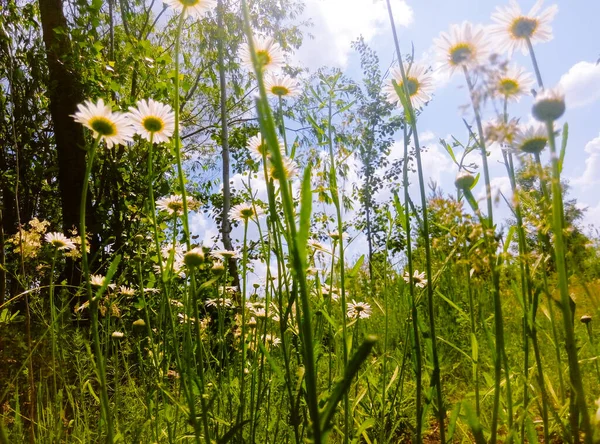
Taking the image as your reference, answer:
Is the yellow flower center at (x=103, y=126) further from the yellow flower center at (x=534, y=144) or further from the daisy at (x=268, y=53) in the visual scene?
the yellow flower center at (x=534, y=144)

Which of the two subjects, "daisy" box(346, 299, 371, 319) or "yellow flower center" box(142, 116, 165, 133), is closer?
"yellow flower center" box(142, 116, 165, 133)

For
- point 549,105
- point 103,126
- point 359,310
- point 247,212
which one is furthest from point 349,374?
point 359,310

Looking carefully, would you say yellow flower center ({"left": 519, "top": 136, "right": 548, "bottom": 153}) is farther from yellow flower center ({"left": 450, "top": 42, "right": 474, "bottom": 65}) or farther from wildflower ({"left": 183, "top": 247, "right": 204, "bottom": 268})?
wildflower ({"left": 183, "top": 247, "right": 204, "bottom": 268})

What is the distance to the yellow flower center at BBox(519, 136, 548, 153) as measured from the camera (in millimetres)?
644

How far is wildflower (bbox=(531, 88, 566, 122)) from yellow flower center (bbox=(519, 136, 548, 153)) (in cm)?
12

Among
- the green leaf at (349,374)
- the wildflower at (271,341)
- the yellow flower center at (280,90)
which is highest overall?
the yellow flower center at (280,90)

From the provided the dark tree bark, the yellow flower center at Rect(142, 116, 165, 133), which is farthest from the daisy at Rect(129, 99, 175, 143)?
the dark tree bark

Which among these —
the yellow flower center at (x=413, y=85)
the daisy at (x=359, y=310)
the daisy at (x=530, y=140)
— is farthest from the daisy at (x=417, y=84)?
the daisy at (x=359, y=310)

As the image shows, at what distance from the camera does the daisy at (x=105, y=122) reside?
795 mm

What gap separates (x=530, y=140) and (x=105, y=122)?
Result: 2.35 feet

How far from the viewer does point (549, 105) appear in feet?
1.69

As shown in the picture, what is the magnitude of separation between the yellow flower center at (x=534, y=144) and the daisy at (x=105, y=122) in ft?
2.17

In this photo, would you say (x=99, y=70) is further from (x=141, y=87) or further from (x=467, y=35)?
(x=467, y=35)

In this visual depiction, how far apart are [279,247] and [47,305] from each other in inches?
83.0
